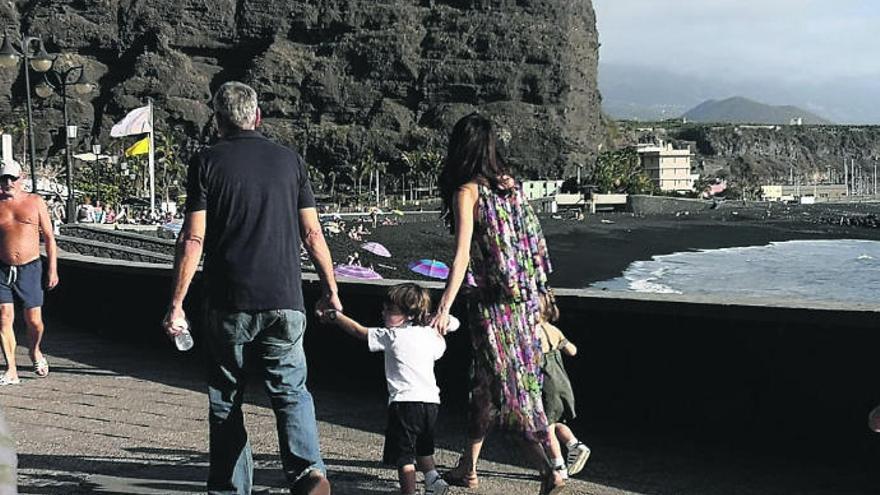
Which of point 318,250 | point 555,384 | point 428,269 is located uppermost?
point 318,250

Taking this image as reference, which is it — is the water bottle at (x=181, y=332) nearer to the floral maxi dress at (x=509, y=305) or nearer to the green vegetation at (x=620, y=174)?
the floral maxi dress at (x=509, y=305)

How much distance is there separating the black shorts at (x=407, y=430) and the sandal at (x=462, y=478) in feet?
A: 1.15

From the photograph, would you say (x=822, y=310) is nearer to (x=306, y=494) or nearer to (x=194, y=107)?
(x=306, y=494)

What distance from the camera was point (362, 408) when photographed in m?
7.04

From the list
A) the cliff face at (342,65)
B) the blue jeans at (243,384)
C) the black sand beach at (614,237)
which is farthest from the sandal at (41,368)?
the cliff face at (342,65)

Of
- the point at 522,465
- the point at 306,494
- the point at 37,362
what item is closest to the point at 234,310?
the point at 306,494

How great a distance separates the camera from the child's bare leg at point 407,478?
4.83m

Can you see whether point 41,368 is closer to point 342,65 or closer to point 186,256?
point 186,256

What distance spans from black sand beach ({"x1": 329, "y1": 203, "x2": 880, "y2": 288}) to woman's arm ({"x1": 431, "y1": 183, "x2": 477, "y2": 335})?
110 ft

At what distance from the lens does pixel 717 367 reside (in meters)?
5.86

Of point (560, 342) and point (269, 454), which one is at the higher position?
point (560, 342)

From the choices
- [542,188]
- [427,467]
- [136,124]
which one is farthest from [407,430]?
[542,188]

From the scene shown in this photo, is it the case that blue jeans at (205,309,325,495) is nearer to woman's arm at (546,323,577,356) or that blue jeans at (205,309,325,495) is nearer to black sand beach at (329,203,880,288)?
woman's arm at (546,323,577,356)

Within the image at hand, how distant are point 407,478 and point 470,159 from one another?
1449mm
